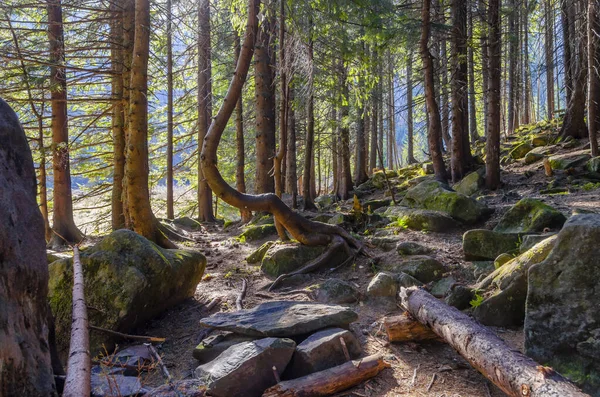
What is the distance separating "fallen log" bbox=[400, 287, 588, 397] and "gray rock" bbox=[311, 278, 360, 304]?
1.32 metres

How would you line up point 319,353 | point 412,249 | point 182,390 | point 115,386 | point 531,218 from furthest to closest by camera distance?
point 412,249 → point 531,218 → point 319,353 → point 182,390 → point 115,386

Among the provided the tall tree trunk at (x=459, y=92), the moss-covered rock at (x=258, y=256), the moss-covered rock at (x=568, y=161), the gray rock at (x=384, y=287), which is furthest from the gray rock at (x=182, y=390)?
the moss-covered rock at (x=568, y=161)

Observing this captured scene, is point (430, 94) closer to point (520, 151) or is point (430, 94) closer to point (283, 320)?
point (520, 151)

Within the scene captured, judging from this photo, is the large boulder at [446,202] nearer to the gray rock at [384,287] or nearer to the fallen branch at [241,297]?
the gray rock at [384,287]

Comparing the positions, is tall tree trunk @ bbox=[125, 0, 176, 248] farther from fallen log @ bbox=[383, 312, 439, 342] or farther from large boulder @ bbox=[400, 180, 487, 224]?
large boulder @ bbox=[400, 180, 487, 224]

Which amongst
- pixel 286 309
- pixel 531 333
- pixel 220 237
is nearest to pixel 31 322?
pixel 286 309

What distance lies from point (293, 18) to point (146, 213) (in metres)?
5.17

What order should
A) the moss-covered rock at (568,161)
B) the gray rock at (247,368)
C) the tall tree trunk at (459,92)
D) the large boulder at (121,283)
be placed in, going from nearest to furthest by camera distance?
the gray rock at (247,368), the large boulder at (121,283), the moss-covered rock at (568,161), the tall tree trunk at (459,92)

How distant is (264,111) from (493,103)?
6.97 m

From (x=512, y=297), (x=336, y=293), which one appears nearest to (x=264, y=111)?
(x=336, y=293)

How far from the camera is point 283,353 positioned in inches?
146

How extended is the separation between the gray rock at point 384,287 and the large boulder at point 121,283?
2.95 meters

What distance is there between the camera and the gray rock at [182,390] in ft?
9.41

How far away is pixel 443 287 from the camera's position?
554cm
